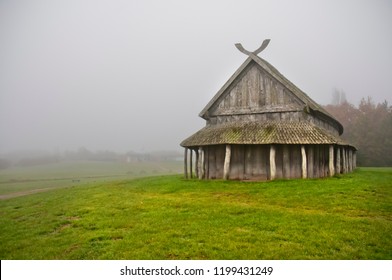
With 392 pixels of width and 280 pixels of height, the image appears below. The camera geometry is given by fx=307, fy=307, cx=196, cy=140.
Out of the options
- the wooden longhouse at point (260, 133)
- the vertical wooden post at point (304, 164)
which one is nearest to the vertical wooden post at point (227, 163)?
the wooden longhouse at point (260, 133)

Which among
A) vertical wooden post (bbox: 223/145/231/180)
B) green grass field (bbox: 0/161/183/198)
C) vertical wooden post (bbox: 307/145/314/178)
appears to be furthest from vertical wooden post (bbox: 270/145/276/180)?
green grass field (bbox: 0/161/183/198)

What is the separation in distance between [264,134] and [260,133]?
36cm

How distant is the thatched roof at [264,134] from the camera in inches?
804

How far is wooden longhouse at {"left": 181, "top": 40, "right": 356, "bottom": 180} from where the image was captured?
70.0 ft

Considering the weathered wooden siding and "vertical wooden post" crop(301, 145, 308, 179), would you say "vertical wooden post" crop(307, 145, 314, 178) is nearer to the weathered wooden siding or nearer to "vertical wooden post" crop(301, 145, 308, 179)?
"vertical wooden post" crop(301, 145, 308, 179)

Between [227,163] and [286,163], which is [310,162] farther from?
[227,163]

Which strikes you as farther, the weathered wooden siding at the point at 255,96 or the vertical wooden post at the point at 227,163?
the weathered wooden siding at the point at 255,96

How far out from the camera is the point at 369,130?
55.2 meters

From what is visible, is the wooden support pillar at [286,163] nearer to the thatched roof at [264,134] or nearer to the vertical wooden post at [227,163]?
the thatched roof at [264,134]

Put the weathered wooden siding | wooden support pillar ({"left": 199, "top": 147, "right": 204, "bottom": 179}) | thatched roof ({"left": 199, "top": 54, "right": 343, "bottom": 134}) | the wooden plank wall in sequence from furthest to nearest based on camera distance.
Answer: wooden support pillar ({"left": 199, "top": 147, "right": 204, "bottom": 179}) < the weathered wooden siding < thatched roof ({"left": 199, "top": 54, "right": 343, "bottom": 134}) < the wooden plank wall

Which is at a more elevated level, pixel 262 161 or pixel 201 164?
pixel 262 161

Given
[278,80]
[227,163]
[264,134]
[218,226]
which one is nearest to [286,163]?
[264,134]

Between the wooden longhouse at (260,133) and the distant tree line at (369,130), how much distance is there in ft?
109

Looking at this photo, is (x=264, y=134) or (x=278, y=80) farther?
(x=278, y=80)
